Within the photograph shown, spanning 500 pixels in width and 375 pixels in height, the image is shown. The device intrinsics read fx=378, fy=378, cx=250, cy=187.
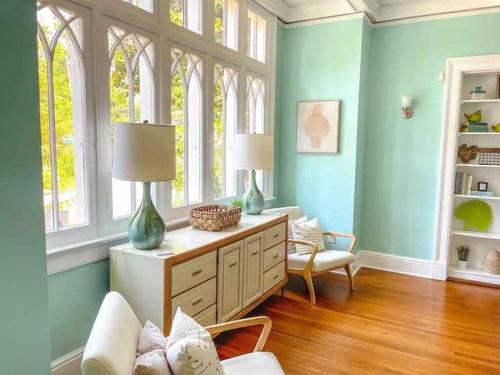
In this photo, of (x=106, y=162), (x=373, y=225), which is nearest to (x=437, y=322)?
(x=373, y=225)

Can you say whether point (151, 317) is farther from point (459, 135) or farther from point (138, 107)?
point (459, 135)

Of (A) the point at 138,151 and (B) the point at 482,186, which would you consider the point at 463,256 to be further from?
(A) the point at 138,151

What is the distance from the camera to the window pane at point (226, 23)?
3.37 meters

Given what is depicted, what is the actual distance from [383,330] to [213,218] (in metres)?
1.62

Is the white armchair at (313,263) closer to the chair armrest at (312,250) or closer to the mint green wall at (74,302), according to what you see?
the chair armrest at (312,250)

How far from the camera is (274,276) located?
11.1ft

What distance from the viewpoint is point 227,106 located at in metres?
3.59

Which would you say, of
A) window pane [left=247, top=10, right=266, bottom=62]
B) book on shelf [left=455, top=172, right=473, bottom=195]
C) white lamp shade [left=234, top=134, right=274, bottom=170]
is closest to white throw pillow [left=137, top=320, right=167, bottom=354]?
white lamp shade [left=234, top=134, right=274, bottom=170]

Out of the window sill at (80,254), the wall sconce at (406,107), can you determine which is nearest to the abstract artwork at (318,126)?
the wall sconce at (406,107)

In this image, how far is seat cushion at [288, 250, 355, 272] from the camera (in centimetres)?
357

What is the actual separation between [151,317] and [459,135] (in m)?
3.68

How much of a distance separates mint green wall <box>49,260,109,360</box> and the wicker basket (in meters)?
0.72

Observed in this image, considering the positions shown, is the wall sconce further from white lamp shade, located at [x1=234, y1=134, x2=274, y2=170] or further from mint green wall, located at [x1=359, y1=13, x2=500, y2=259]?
white lamp shade, located at [x1=234, y1=134, x2=274, y2=170]

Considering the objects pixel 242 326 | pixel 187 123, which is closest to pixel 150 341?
pixel 242 326
